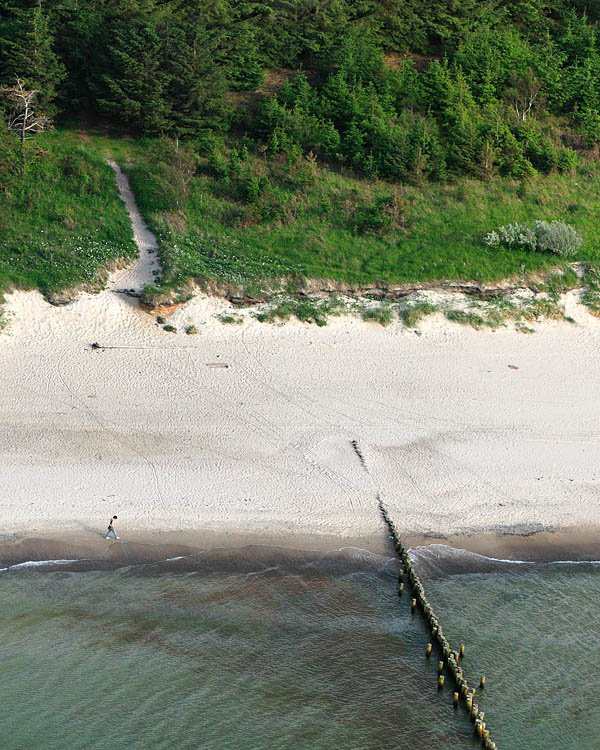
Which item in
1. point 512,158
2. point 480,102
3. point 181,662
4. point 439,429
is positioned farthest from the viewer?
point 480,102

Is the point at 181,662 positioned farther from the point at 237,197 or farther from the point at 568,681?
the point at 237,197

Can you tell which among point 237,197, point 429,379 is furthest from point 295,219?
point 429,379

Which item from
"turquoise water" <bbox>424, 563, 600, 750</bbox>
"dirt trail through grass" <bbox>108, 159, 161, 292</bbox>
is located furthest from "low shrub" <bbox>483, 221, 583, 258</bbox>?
"turquoise water" <bbox>424, 563, 600, 750</bbox>

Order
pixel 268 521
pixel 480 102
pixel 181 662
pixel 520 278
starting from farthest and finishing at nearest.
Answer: pixel 480 102 → pixel 520 278 → pixel 268 521 → pixel 181 662

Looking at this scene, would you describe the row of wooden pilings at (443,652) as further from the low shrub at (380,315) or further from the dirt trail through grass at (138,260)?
the dirt trail through grass at (138,260)

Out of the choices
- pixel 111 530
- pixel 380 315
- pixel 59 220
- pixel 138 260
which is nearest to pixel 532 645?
pixel 111 530

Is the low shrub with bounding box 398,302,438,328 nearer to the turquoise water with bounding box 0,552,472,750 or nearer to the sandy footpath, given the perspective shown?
the sandy footpath

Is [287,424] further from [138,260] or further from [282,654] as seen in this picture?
[138,260]
